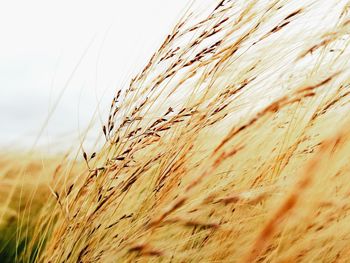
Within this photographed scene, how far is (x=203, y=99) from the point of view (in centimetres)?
117

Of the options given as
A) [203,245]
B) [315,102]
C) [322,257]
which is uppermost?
[315,102]

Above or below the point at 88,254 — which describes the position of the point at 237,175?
below

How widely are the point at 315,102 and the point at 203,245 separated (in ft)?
1.41

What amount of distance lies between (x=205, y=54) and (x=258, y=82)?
18 centimetres

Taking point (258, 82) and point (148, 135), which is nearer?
point (148, 135)

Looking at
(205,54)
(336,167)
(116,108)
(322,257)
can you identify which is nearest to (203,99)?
(205,54)

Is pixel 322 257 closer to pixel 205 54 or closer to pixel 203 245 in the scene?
pixel 203 245

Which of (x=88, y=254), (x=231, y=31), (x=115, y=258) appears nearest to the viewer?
(x=115, y=258)

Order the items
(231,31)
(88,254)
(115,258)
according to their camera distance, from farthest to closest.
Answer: (231,31), (88,254), (115,258)

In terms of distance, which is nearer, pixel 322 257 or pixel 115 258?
pixel 115 258

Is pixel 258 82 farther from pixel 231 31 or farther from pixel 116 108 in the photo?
pixel 116 108

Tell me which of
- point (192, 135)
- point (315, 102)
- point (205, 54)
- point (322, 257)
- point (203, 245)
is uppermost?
point (205, 54)

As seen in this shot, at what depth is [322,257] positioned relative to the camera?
1.10m

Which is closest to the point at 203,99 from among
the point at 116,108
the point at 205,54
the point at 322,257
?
the point at 205,54
